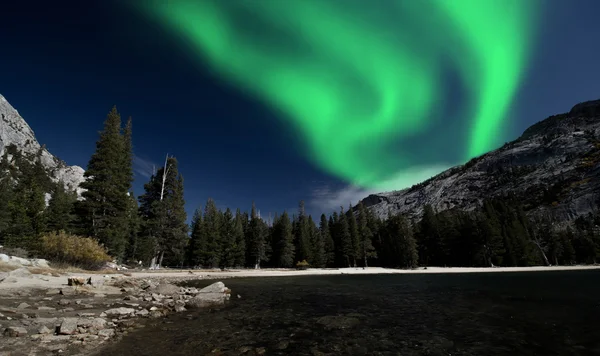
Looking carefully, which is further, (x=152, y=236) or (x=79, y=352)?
(x=152, y=236)

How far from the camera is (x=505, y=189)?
162 m

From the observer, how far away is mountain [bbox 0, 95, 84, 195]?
374 ft

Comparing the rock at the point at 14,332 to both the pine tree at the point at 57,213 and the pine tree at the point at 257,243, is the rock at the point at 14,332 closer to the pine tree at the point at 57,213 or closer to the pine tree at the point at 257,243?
the pine tree at the point at 57,213

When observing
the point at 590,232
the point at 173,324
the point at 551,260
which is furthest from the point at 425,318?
the point at 590,232

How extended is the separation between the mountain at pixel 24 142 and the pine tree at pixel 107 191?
314 feet

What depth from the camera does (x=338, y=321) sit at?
11984mm

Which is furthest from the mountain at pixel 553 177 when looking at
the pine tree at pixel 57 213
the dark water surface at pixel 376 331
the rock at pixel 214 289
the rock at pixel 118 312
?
the rock at pixel 118 312

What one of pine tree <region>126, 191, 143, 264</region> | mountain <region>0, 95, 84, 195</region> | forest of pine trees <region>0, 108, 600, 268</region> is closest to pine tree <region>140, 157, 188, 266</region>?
forest of pine trees <region>0, 108, 600, 268</region>

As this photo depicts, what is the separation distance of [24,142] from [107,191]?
475 ft

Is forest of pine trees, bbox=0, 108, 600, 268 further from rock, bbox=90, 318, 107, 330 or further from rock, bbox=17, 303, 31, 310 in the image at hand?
rock, bbox=90, 318, 107, 330

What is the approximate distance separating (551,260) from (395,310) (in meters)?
94.5

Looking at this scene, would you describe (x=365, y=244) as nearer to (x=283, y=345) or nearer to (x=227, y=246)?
(x=227, y=246)

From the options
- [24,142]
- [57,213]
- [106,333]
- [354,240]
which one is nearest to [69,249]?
[106,333]

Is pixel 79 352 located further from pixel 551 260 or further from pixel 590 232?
pixel 590 232
